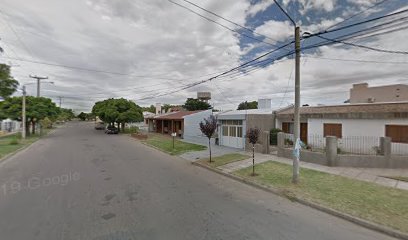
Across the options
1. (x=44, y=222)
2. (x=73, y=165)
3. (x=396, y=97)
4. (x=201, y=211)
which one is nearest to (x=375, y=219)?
(x=201, y=211)

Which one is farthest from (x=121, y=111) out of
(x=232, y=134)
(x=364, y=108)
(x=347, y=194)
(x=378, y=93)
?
(x=378, y=93)

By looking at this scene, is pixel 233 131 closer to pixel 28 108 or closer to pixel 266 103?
pixel 266 103

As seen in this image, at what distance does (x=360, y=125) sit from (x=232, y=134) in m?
9.41

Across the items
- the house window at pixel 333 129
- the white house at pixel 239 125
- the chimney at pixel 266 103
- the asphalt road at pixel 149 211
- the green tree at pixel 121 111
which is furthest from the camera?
the green tree at pixel 121 111

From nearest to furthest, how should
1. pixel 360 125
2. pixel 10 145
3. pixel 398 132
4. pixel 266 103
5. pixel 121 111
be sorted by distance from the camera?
pixel 398 132, pixel 360 125, pixel 10 145, pixel 266 103, pixel 121 111

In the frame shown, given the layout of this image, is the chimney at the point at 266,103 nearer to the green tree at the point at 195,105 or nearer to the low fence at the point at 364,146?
the low fence at the point at 364,146

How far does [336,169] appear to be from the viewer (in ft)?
33.6

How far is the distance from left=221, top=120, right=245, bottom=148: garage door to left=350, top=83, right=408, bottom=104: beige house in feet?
48.4

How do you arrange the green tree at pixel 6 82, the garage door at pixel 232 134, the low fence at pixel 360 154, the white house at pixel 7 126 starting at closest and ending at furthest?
the low fence at pixel 360 154, the green tree at pixel 6 82, the garage door at pixel 232 134, the white house at pixel 7 126

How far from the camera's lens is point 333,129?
15.1 meters

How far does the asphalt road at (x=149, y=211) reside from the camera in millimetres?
4387

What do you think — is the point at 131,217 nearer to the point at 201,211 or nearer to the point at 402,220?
the point at 201,211

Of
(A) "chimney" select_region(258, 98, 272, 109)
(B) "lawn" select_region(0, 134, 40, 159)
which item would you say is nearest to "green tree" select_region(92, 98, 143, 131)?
(B) "lawn" select_region(0, 134, 40, 159)

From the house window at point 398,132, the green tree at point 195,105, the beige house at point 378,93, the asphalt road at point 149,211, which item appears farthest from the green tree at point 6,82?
the green tree at point 195,105
